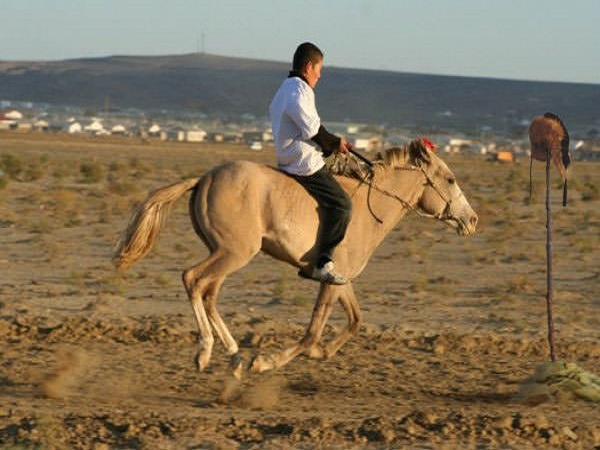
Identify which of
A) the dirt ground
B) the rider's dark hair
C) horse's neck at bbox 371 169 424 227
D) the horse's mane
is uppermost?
the rider's dark hair

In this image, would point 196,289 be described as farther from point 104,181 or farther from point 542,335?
point 104,181

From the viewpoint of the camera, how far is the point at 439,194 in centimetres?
1013

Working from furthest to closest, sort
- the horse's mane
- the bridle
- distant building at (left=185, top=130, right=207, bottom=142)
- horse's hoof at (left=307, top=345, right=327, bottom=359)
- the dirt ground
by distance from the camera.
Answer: distant building at (left=185, top=130, right=207, bottom=142) → the bridle → the horse's mane → horse's hoof at (left=307, top=345, right=327, bottom=359) → the dirt ground

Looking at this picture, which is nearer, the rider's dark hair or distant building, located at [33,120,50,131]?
the rider's dark hair

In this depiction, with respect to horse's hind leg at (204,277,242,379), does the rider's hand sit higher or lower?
higher

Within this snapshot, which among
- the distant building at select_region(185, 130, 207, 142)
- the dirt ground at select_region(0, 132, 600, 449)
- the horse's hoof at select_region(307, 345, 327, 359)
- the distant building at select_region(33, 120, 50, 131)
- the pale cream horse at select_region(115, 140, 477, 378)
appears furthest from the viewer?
the distant building at select_region(33, 120, 50, 131)

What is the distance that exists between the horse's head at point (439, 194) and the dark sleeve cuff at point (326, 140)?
1081 mm

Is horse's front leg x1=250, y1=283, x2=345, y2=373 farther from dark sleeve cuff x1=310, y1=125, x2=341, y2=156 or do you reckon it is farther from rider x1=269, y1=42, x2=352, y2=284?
dark sleeve cuff x1=310, y1=125, x2=341, y2=156

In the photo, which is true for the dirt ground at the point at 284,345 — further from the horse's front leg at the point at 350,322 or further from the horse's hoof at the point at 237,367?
the horse's front leg at the point at 350,322

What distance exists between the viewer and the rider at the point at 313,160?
9.20 meters

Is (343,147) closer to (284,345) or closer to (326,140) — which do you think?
(326,140)

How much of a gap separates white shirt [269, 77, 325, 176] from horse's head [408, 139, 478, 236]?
108 cm

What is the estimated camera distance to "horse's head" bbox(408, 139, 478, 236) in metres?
10.1

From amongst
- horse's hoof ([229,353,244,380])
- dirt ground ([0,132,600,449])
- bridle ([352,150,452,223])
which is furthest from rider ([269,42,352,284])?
dirt ground ([0,132,600,449])
